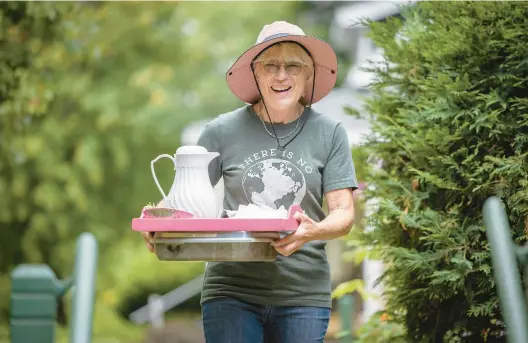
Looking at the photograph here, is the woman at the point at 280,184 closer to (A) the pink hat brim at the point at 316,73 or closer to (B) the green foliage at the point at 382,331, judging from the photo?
(A) the pink hat brim at the point at 316,73

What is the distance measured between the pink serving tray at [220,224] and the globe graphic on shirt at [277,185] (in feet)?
0.91

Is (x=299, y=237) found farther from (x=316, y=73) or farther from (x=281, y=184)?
(x=316, y=73)

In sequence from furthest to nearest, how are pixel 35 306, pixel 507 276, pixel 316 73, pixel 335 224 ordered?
1. pixel 316 73
2. pixel 335 224
3. pixel 507 276
4. pixel 35 306

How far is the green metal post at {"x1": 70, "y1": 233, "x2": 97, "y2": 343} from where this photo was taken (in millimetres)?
2123

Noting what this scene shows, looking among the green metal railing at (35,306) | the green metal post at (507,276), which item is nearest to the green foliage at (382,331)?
the green metal post at (507,276)

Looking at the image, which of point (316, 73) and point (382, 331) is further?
point (382, 331)

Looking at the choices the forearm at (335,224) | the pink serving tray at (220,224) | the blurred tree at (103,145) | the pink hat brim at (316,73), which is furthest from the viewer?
the blurred tree at (103,145)

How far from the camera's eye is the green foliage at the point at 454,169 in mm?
3635

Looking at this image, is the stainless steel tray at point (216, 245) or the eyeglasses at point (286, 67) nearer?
the stainless steel tray at point (216, 245)

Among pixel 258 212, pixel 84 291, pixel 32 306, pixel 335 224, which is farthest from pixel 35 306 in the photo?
pixel 335 224

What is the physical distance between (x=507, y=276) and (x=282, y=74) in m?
1.27

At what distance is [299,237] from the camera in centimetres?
287

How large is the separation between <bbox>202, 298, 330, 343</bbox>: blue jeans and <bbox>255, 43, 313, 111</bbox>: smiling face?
2.26ft

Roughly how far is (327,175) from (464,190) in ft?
2.69
